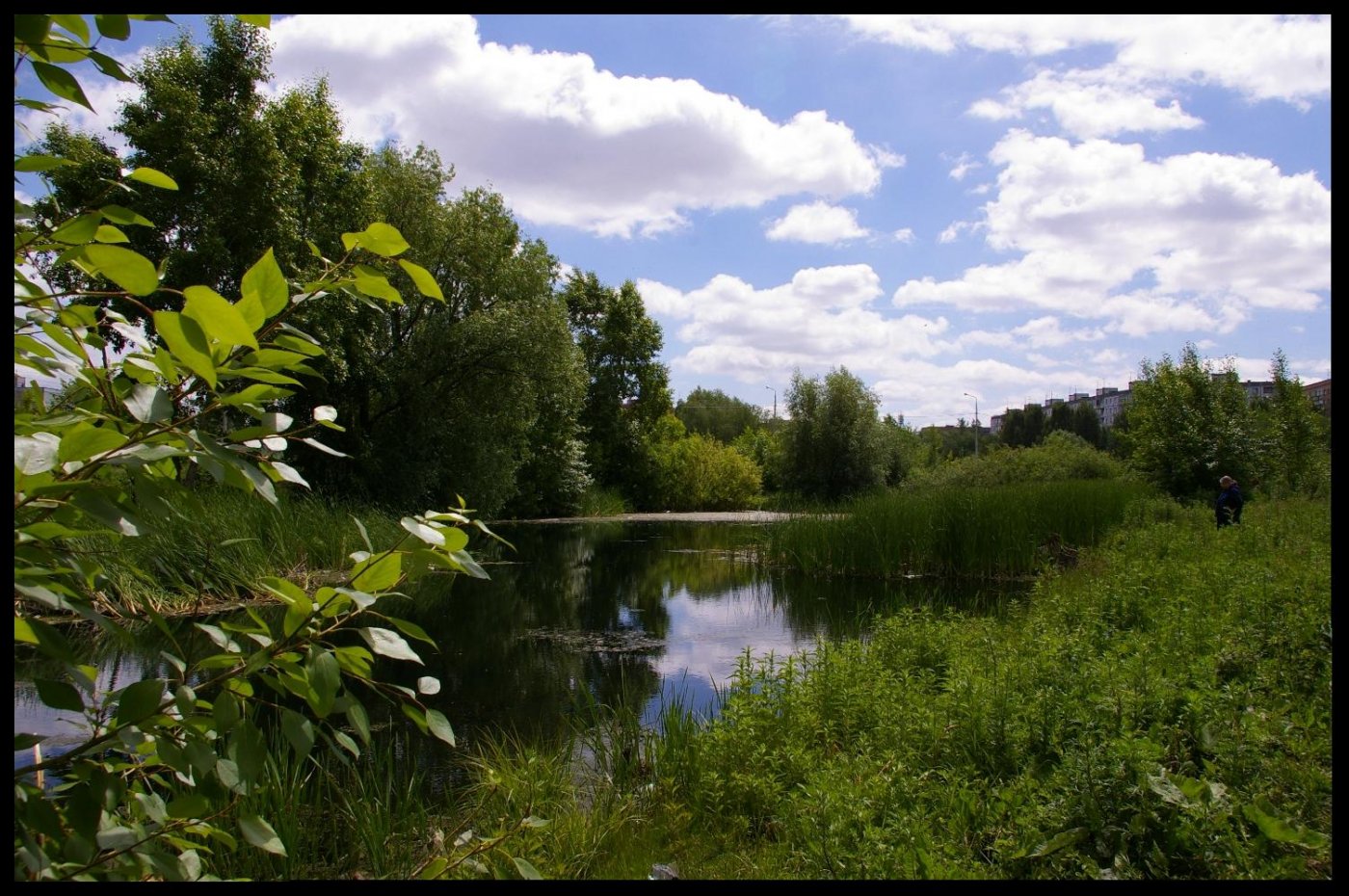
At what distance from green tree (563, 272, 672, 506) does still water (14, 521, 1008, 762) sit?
18.1 m

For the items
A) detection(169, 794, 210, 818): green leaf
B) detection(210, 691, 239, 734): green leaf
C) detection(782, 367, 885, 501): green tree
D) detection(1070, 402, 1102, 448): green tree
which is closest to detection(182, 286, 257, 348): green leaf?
detection(210, 691, 239, 734): green leaf

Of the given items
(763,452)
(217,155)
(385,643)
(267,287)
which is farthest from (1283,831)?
(763,452)

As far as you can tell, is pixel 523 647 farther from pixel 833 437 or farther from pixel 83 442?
pixel 833 437

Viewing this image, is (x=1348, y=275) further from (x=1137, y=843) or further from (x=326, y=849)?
(x=326, y=849)

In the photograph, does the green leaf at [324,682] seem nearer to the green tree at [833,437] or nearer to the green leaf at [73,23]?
the green leaf at [73,23]

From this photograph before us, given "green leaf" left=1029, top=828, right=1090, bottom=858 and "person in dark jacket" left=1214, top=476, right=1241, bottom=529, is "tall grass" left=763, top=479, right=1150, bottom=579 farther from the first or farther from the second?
"green leaf" left=1029, top=828, right=1090, bottom=858

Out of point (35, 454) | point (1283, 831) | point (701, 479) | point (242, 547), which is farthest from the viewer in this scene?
point (701, 479)

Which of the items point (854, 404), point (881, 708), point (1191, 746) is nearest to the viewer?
point (1191, 746)

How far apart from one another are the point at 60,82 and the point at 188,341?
0.41 meters

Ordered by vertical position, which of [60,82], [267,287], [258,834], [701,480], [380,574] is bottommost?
[258,834]

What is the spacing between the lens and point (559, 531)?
2253 centimetres

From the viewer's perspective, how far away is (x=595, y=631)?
8875 millimetres
